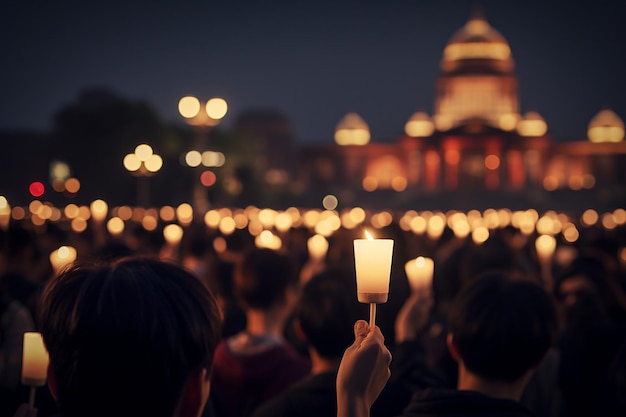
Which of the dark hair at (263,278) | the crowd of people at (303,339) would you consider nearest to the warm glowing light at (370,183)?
the crowd of people at (303,339)

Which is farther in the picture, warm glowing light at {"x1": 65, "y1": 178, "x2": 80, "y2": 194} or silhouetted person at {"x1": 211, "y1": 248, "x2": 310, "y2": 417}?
warm glowing light at {"x1": 65, "y1": 178, "x2": 80, "y2": 194}

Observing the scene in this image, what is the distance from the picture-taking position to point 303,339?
15.4ft

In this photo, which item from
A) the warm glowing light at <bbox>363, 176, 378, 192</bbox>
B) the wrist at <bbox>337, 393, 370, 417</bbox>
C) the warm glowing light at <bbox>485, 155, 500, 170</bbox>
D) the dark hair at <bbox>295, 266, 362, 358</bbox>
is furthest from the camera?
the warm glowing light at <bbox>363, 176, 378, 192</bbox>

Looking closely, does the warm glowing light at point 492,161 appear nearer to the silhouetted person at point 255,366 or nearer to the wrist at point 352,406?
the silhouetted person at point 255,366

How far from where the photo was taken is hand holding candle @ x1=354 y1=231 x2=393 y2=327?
99.0 inches

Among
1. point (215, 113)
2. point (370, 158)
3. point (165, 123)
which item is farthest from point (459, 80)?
point (215, 113)

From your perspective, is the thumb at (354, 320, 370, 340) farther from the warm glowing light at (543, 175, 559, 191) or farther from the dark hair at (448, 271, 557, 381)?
the warm glowing light at (543, 175, 559, 191)

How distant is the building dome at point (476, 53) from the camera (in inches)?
3728

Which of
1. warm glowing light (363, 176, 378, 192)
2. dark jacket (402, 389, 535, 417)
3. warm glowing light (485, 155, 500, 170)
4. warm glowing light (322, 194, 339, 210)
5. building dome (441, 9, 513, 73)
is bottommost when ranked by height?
warm glowing light (322, 194, 339, 210)

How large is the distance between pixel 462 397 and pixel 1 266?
5625 millimetres

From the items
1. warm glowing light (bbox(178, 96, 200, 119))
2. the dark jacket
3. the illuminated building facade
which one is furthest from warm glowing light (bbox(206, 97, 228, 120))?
the illuminated building facade

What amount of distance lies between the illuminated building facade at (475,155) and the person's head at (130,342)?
239ft

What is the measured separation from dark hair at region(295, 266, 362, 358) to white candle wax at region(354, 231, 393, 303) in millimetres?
1726

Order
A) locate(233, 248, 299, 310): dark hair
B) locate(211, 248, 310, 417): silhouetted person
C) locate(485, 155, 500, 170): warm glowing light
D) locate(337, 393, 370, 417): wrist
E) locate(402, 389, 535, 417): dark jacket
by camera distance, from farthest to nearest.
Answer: locate(485, 155, 500, 170): warm glowing light
locate(233, 248, 299, 310): dark hair
locate(211, 248, 310, 417): silhouetted person
locate(402, 389, 535, 417): dark jacket
locate(337, 393, 370, 417): wrist
